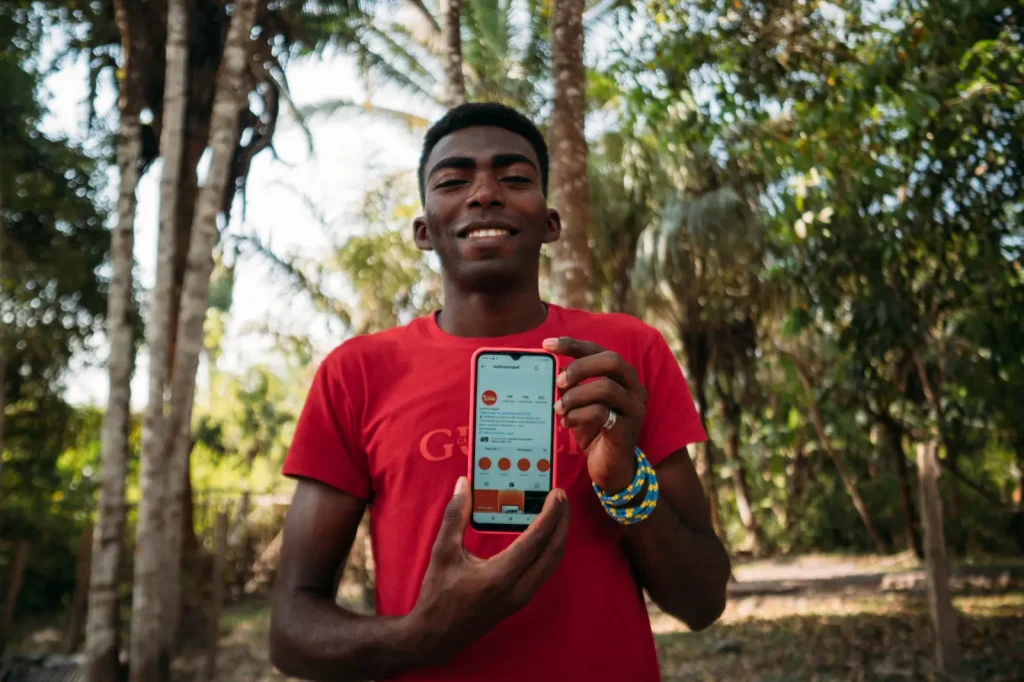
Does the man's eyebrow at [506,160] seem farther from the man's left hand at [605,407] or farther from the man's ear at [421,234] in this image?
the man's left hand at [605,407]

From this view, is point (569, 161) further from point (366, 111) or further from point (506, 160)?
point (366, 111)

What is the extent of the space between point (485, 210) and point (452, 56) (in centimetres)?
Result: 476

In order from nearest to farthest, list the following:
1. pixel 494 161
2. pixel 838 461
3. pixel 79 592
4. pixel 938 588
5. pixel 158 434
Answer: pixel 494 161 → pixel 158 434 → pixel 938 588 → pixel 79 592 → pixel 838 461

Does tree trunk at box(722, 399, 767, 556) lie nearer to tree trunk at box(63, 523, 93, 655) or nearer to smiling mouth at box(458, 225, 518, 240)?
tree trunk at box(63, 523, 93, 655)

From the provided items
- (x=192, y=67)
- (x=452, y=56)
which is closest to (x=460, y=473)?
(x=452, y=56)

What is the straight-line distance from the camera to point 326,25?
29.0 ft

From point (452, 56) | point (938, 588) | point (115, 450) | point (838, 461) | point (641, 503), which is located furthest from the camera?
point (838, 461)

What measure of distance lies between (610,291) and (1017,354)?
7.39 meters

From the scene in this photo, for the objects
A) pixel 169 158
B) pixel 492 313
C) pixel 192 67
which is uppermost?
pixel 192 67

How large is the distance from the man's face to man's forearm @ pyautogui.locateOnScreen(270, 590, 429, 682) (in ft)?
1.99

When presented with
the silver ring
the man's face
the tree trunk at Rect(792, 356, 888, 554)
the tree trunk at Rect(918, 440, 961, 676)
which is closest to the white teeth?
the man's face

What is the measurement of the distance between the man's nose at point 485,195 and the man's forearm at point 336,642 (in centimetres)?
71

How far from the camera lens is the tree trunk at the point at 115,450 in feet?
21.7

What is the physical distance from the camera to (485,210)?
150 centimetres
